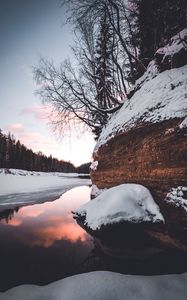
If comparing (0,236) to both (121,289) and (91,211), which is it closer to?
(91,211)

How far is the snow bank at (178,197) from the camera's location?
381cm

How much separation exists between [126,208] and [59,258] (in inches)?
68.2

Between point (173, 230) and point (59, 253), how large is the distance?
2.17 metres

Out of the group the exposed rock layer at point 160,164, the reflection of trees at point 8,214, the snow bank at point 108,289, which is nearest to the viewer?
the snow bank at point 108,289

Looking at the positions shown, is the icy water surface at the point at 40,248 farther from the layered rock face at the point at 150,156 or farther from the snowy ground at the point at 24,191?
the snowy ground at the point at 24,191

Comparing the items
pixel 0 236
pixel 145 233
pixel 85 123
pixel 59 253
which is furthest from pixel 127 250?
pixel 85 123

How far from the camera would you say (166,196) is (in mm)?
4387

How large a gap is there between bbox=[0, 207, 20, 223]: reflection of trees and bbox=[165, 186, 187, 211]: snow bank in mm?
4842

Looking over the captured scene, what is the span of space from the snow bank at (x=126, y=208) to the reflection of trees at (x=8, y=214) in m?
2.89

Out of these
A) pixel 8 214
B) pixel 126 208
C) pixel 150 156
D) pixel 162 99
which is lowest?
pixel 8 214

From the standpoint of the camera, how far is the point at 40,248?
4320mm

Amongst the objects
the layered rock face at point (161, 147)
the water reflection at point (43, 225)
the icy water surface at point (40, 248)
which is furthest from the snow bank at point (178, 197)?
the water reflection at point (43, 225)

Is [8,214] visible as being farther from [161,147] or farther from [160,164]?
[161,147]

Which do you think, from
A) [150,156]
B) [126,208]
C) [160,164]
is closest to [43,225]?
[126,208]
